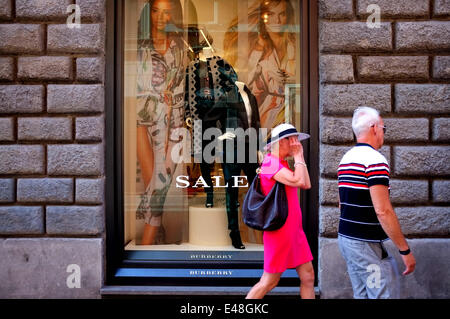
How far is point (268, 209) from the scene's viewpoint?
296cm

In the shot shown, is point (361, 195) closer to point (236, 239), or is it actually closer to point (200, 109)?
point (236, 239)

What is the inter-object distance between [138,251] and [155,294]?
67 cm

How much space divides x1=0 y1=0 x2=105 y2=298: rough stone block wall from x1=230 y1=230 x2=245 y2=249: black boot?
152 cm

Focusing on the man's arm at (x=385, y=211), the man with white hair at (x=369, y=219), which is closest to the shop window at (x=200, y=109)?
the man with white hair at (x=369, y=219)

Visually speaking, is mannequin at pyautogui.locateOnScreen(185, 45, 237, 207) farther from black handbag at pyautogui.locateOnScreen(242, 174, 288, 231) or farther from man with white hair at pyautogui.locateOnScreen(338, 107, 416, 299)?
man with white hair at pyautogui.locateOnScreen(338, 107, 416, 299)

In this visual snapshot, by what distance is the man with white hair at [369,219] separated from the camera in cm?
251

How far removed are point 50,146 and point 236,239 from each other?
2.38 metres

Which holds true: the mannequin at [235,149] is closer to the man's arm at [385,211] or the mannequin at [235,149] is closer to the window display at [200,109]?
the window display at [200,109]

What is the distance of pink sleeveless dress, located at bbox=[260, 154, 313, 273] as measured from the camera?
3016mm

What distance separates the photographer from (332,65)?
413cm

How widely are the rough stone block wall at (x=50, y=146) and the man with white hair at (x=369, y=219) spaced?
2.69 metres

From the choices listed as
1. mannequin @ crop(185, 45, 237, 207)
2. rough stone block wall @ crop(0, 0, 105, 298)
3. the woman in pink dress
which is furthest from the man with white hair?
rough stone block wall @ crop(0, 0, 105, 298)
